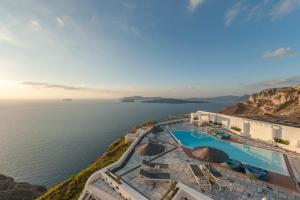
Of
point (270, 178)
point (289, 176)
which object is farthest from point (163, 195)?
point (289, 176)

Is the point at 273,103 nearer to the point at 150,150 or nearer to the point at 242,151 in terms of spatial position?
the point at 242,151

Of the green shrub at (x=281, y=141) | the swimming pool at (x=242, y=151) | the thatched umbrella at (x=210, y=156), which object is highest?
the thatched umbrella at (x=210, y=156)

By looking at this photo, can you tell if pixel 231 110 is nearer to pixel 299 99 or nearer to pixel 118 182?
pixel 299 99

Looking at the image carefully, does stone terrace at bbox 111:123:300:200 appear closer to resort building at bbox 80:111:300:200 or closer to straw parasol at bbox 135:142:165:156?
resort building at bbox 80:111:300:200

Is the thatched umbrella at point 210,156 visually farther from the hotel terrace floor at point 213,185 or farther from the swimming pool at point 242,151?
the swimming pool at point 242,151

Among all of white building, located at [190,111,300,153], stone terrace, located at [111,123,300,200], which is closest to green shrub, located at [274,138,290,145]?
white building, located at [190,111,300,153]

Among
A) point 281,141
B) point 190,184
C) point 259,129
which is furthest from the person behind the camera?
point 259,129

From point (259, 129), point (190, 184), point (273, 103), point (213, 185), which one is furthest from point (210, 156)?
point (273, 103)

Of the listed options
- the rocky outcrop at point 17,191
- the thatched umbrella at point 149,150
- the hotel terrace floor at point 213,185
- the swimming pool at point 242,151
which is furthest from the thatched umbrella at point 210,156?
the rocky outcrop at point 17,191
